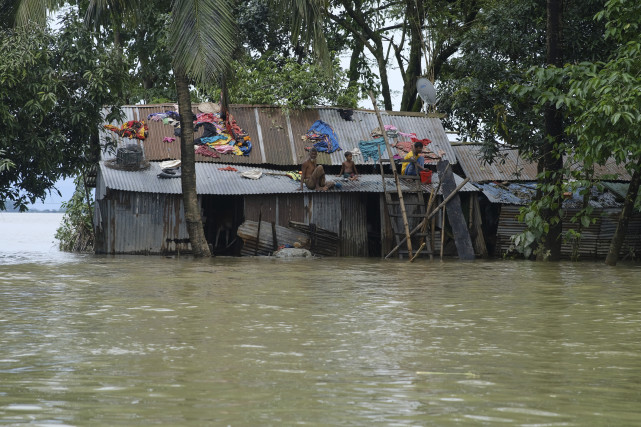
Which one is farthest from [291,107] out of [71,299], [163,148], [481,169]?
[71,299]

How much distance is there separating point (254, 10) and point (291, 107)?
19.0 feet

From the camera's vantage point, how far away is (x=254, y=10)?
2383 centimetres

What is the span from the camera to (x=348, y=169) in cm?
1786

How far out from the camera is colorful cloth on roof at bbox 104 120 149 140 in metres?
17.9

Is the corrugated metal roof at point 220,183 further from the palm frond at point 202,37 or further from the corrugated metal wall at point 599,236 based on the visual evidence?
the palm frond at point 202,37

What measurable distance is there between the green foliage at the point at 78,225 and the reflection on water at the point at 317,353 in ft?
36.7

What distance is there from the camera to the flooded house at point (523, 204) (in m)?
17.4

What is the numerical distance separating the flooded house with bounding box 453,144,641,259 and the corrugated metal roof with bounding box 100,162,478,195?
1.04m

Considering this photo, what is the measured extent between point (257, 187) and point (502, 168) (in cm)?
589

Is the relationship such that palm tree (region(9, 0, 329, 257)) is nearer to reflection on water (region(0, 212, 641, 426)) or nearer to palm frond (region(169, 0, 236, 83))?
palm frond (region(169, 0, 236, 83))

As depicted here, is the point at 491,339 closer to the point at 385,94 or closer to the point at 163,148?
the point at 163,148

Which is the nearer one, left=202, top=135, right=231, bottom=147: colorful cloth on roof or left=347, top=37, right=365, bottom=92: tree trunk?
left=202, top=135, right=231, bottom=147: colorful cloth on roof

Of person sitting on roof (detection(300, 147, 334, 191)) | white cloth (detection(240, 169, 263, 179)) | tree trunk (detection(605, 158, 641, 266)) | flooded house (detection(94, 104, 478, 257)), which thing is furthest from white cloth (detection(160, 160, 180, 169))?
tree trunk (detection(605, 158, 641, 266))

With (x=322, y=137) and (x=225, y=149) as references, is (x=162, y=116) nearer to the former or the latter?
(x=225, y=149)
